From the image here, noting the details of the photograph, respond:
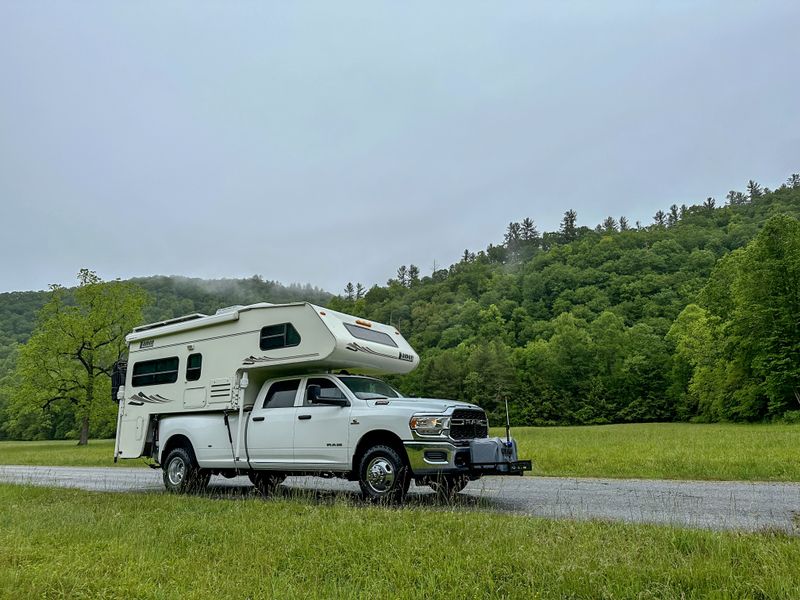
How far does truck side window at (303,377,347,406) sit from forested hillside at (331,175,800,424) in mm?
47072

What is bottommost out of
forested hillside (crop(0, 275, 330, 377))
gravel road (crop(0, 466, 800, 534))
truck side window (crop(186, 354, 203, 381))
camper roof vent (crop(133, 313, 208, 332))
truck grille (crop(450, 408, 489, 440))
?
gravel road (crop(0, 466, 800, 534))

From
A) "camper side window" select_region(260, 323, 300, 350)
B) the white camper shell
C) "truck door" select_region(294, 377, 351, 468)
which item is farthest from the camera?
"camper side window" select_region(260, 323, 300, 350)

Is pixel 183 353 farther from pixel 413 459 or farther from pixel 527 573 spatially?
pixel 527 573

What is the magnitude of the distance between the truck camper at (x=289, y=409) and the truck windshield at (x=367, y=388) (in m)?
0.03

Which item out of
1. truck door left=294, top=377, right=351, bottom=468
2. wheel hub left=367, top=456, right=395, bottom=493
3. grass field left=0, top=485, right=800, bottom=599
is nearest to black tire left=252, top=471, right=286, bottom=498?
truck door left=294, top=377, right=351, bottom=468

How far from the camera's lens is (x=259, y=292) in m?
103

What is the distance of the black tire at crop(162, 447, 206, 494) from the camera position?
11641 mm

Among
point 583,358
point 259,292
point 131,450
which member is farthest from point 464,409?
point 259,292

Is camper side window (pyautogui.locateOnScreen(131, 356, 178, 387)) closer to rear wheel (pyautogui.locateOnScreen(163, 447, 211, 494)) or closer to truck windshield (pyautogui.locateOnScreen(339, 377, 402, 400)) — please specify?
rear wheel (pyautogui.locateOnScreen(163, 447, 211, 494))

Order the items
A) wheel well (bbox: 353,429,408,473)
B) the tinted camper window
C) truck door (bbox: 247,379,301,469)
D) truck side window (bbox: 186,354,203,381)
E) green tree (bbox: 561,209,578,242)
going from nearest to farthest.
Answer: wheel well (bbox: 353,429,408,473) → truck door (bbox: 247,379,301,469) → the tinted camper window → truck side window (bbox: 186,354,203,381) → green tree (bbox: 561,209,578,242)

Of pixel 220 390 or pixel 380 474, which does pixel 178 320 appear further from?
pixel 380 474

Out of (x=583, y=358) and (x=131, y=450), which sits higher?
(x=583, y=358)

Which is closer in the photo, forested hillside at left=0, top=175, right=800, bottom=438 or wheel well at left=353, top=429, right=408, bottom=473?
wheel well at left=353, top=429, right=408, bottom=473

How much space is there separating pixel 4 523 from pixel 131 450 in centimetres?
546
